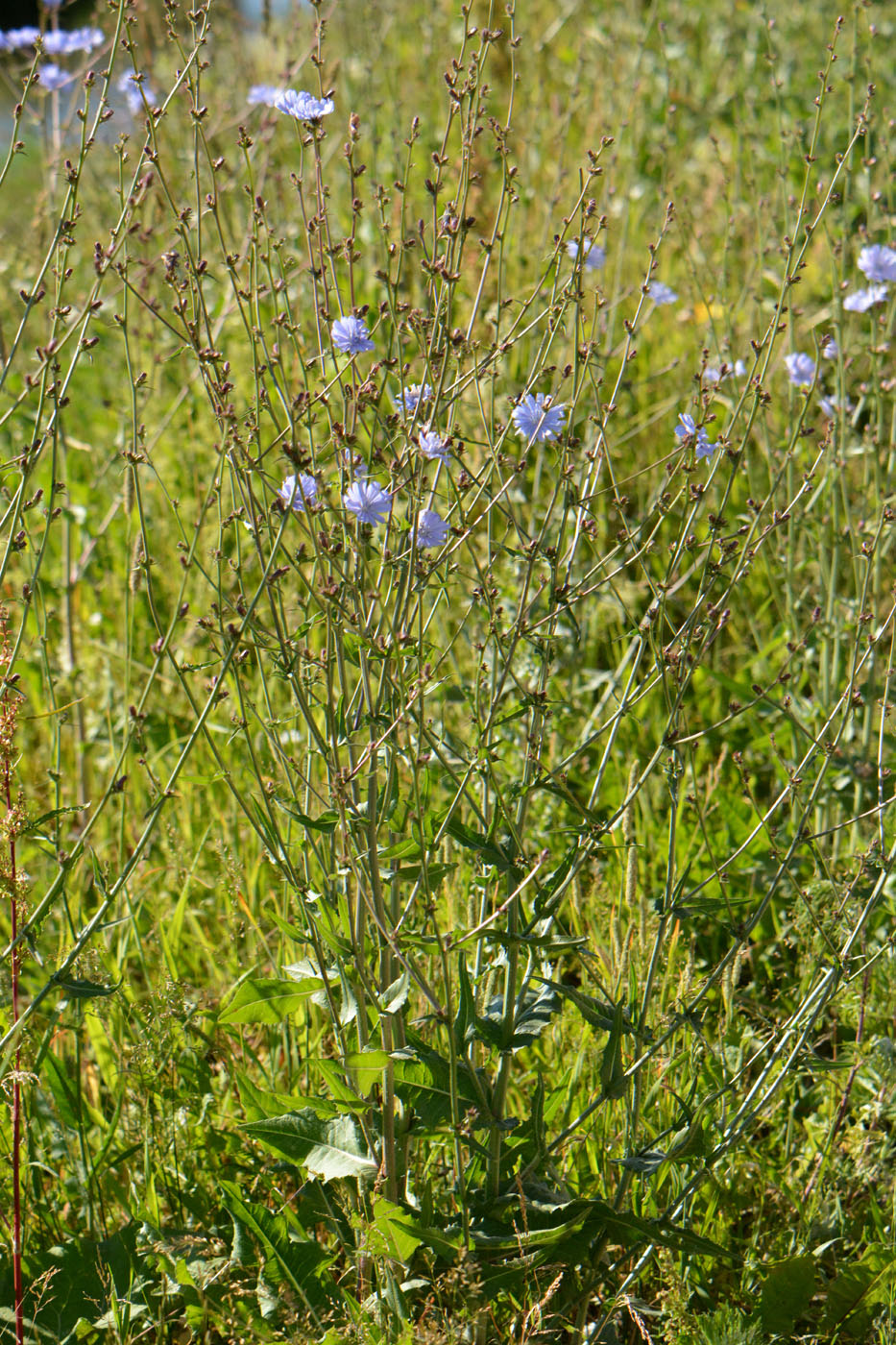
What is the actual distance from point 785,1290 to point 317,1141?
2.23 ft

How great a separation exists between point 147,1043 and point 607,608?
5.57 ft

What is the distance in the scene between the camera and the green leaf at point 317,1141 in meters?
1.59

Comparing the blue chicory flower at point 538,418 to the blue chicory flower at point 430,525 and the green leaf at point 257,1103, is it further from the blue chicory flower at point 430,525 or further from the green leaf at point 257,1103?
the green leaf at point 257,1103

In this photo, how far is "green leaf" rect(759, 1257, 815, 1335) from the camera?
1.70 metres

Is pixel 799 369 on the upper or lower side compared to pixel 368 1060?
upper

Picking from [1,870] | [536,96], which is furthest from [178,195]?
[1,870]

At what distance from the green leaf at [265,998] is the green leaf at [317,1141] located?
13 cm

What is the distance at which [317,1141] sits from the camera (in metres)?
1.63

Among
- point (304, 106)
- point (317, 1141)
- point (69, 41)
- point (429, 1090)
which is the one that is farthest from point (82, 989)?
point (69, 41)

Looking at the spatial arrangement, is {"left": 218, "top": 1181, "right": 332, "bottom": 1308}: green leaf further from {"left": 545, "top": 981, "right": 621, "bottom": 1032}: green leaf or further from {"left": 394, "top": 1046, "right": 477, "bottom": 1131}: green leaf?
{"left": 545, "top": 981, "right": 621, "bottom": 1032}: green leaf

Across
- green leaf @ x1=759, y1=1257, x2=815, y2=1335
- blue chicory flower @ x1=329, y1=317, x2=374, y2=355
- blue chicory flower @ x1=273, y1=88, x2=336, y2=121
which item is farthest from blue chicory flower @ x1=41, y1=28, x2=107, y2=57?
green leaf @ x1=759, y1=1257, x2=815, y2=1335

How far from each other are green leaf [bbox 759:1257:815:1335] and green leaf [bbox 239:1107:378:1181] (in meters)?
0.58

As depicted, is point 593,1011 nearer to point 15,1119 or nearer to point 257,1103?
point 257,1103

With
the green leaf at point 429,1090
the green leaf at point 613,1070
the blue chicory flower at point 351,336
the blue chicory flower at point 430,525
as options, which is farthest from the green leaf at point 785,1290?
the blue chicory flower at point 351,336
